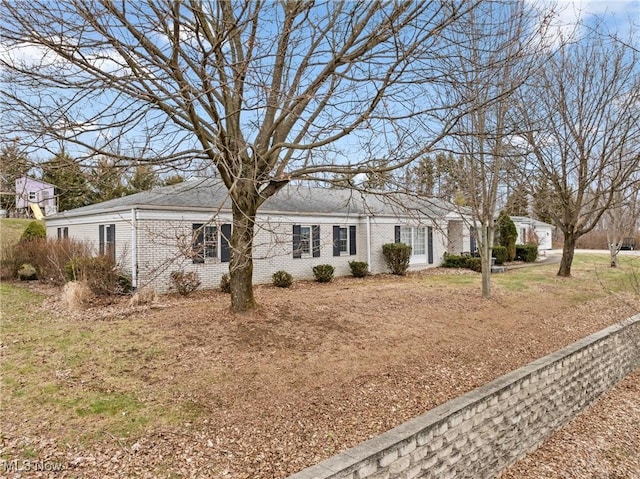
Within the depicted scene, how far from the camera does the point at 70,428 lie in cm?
410

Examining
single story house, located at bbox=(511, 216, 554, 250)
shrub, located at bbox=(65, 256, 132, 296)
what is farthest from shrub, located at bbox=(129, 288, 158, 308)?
single story house, located at bbox=(511, 216, 554, 250)

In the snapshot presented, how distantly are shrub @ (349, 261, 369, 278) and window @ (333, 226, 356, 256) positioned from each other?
2.18ft

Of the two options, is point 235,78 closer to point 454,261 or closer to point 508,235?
point 454,261

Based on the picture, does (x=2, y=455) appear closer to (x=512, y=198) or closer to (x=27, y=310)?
(x=27, y=310)

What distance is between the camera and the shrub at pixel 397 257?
17.3 metres

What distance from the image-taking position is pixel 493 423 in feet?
17.9

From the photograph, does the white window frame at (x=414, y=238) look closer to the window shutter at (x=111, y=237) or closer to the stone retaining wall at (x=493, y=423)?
the stone retaining wall at (x=493, y=423)

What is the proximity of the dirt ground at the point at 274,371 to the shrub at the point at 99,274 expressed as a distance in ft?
2.80

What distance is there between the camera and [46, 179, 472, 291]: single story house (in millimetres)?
11930

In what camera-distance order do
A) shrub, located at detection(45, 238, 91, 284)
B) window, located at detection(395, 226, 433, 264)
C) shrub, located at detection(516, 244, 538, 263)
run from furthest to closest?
shrub, located at detection(516, 244, 538, 263), window, located at detection(395, 226, 433, 264), shrub, located at detection(45, 238, 91, 284)

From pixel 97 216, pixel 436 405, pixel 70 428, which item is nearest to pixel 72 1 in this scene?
pixel 70 428

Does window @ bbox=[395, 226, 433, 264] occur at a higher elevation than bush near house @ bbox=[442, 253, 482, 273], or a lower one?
higher

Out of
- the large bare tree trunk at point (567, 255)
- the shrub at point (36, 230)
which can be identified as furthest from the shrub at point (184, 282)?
the large bare tree trunk at point (567, 255)

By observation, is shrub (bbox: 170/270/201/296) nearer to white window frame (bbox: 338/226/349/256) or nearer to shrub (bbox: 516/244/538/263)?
white window frame (bbox: 338/226/349/256)
